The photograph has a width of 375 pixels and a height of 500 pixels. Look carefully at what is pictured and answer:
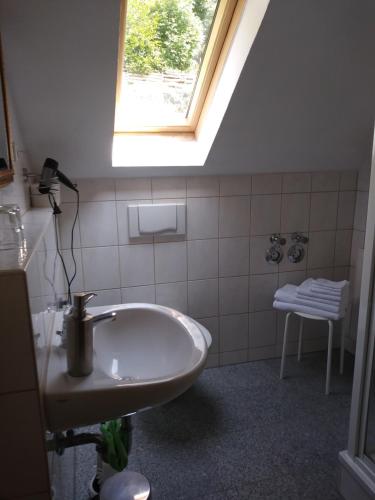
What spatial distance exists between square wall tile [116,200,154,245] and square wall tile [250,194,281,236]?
25.3 inches

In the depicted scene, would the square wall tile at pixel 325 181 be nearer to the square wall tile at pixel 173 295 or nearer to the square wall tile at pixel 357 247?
the square wall tile at pixel 357 247

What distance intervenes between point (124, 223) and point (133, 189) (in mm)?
196

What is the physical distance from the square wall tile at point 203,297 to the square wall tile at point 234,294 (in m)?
0.04

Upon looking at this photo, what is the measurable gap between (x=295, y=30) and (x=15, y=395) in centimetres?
150

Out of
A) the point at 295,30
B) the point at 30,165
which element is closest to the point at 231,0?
the point at 295,30

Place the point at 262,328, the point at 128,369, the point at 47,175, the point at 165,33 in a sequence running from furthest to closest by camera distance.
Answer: the point at 262,328 → the point at 165,33 → the point at 47,175 → the point at 128,369

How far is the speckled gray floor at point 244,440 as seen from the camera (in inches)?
63.2

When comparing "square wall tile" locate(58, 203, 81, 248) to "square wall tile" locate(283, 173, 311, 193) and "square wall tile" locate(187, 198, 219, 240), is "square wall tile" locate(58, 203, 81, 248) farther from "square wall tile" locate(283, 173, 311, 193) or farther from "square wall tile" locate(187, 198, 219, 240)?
"square wall tile" locate(283, 173, 311, 193)

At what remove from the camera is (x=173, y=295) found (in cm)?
232

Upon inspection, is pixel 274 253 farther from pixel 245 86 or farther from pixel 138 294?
pixel 245 86

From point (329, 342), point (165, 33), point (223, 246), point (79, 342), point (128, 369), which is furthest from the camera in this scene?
point (223, 246)

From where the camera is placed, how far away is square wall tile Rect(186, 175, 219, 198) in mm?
2180

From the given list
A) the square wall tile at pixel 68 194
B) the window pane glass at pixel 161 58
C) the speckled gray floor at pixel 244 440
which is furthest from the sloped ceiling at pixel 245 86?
the speckled gray floor at pixel 244 440

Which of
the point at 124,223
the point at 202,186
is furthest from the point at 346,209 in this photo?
the point at 124,223
